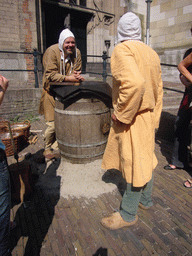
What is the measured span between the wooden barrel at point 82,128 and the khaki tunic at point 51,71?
0.37m

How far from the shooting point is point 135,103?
65.4 inches

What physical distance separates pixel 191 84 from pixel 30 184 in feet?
8.87

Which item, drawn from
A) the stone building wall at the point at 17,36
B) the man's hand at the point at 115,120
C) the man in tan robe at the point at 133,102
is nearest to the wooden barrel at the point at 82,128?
the man in tan robe at the point at 133,102

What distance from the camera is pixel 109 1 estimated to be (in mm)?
11367

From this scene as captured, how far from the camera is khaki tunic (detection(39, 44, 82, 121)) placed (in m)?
3.21

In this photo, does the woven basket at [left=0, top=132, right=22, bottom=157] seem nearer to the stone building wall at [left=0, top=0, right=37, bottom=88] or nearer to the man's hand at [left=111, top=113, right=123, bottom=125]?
the man's hand at [left=111, top=113, right=123, bottom=125]

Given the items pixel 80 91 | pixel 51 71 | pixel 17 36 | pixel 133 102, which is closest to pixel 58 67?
pixel 51 71

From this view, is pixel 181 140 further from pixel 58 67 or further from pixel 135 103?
pixel 58 67

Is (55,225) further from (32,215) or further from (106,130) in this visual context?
(106,130)

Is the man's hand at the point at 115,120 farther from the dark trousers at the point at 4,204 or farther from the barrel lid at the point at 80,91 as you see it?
the barrel lid at the point at 80,91

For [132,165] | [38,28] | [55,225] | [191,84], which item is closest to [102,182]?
[55,225]

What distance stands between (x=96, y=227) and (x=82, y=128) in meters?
1.44

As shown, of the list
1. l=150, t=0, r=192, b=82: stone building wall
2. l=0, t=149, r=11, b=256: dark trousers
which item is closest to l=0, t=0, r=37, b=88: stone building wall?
l=150, t=0, r=192, b=82: stone building wall

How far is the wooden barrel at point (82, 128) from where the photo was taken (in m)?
3.03
